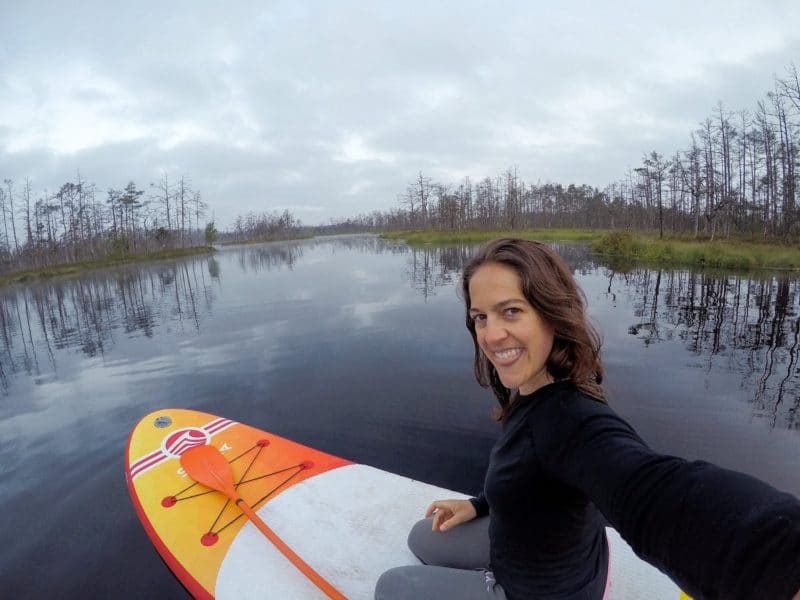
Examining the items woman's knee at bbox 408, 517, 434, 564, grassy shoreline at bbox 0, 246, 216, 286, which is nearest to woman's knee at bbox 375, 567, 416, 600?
woman's knee at bbox 408, 517, 434, 564

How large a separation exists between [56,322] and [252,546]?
48.2 feet

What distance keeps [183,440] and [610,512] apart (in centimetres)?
423

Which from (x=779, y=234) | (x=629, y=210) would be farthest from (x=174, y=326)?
(x=629, y=210)

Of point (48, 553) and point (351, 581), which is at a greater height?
point (351, 581)

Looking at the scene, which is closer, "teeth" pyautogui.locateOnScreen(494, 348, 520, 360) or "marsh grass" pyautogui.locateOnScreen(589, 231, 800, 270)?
"teeth" pyautogui.locateOnScreen(494, 348, 520, 360)

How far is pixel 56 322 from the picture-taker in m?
12.9

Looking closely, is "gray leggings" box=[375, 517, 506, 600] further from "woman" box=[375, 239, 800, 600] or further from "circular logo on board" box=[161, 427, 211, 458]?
"circular logo on board" box=[161, 427, 211, 458]

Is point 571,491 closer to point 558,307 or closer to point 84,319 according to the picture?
point 558,307

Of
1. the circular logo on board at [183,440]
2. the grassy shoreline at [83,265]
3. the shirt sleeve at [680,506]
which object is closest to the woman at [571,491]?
the shirt sleeve at [680,506]

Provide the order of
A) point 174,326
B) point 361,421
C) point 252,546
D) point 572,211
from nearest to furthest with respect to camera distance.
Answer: point 252,546 < point 361,421 < point 174,326 < point 572,211

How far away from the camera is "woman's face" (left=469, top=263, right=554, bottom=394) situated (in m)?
1.32

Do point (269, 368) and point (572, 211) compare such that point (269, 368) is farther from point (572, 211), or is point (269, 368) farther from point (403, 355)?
point (572, 211)

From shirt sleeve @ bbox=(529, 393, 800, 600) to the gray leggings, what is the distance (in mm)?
818

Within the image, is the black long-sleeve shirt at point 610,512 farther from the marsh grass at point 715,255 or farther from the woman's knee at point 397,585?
the marsh grass at point 715,255
